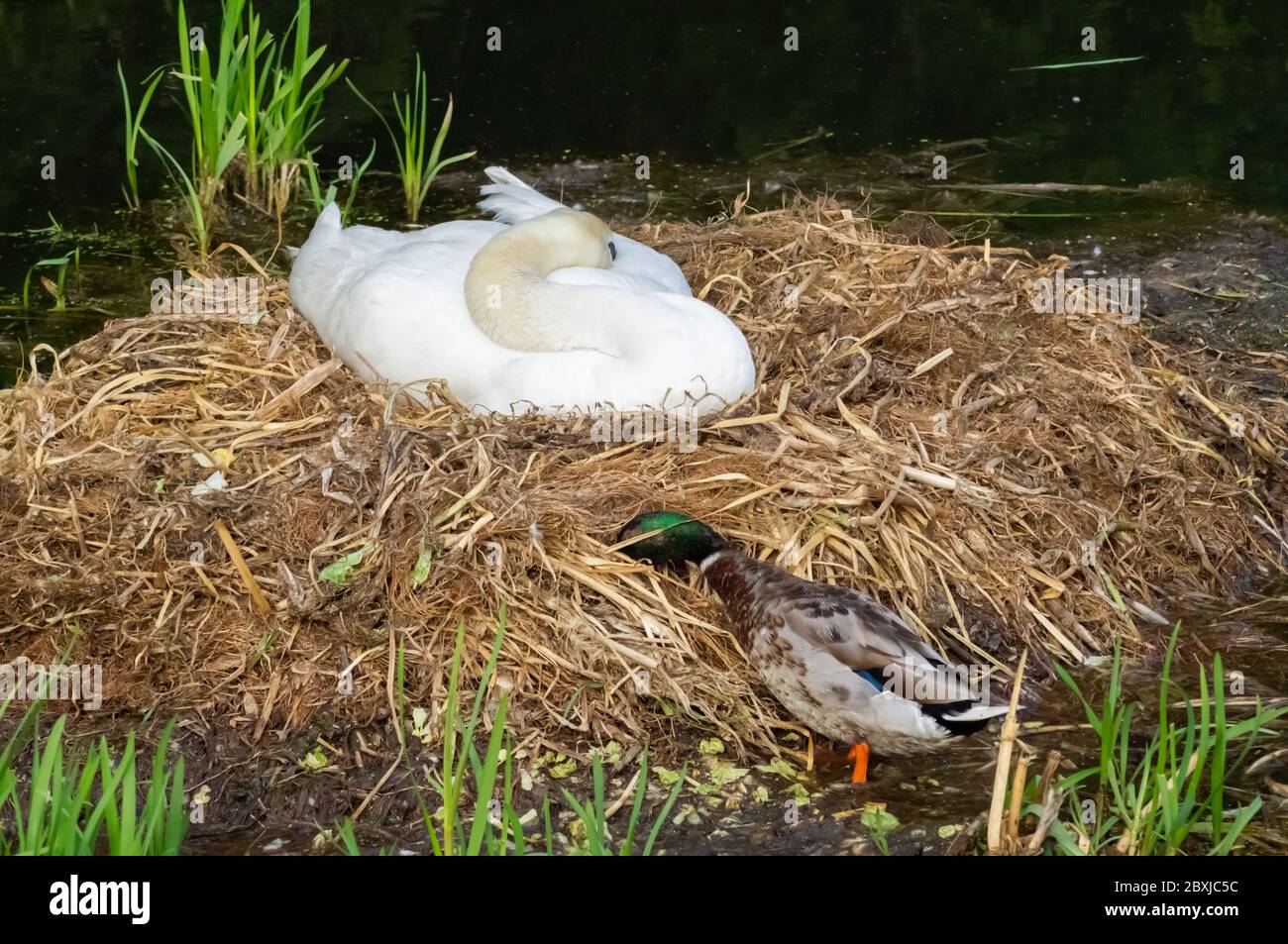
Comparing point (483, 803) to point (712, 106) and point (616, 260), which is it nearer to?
point (616, 260)

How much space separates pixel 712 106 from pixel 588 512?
5.33m

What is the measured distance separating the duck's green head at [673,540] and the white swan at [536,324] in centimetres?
53

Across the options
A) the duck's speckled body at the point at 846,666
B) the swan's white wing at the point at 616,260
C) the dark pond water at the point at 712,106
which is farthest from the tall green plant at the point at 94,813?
the dark pond water at the point at 712,106

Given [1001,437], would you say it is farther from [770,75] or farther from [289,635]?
[770,75]

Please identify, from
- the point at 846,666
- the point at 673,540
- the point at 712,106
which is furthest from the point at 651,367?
the point at 712,106

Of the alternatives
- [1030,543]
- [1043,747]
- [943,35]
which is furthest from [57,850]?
[943,35]

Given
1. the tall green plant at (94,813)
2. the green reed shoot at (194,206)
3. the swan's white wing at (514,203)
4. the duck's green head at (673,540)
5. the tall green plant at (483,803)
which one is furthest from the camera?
the green reed shoot at (194,206)

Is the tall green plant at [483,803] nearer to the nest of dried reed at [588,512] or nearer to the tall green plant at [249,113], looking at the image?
the nest of dried reed at [588,512]

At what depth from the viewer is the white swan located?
495 cm

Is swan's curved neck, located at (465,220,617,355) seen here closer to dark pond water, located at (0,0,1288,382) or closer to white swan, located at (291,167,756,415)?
white swan, located at (291,167,756,415)

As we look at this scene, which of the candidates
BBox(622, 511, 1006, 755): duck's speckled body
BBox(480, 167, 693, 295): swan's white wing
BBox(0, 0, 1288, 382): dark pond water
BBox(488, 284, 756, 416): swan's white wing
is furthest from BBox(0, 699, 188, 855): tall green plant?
BBox(0, 0, 1288, 382): dark pond water

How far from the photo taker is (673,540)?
4.49m

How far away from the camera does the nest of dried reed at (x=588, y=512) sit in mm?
4367

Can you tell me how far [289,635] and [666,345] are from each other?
1514 millimetres
